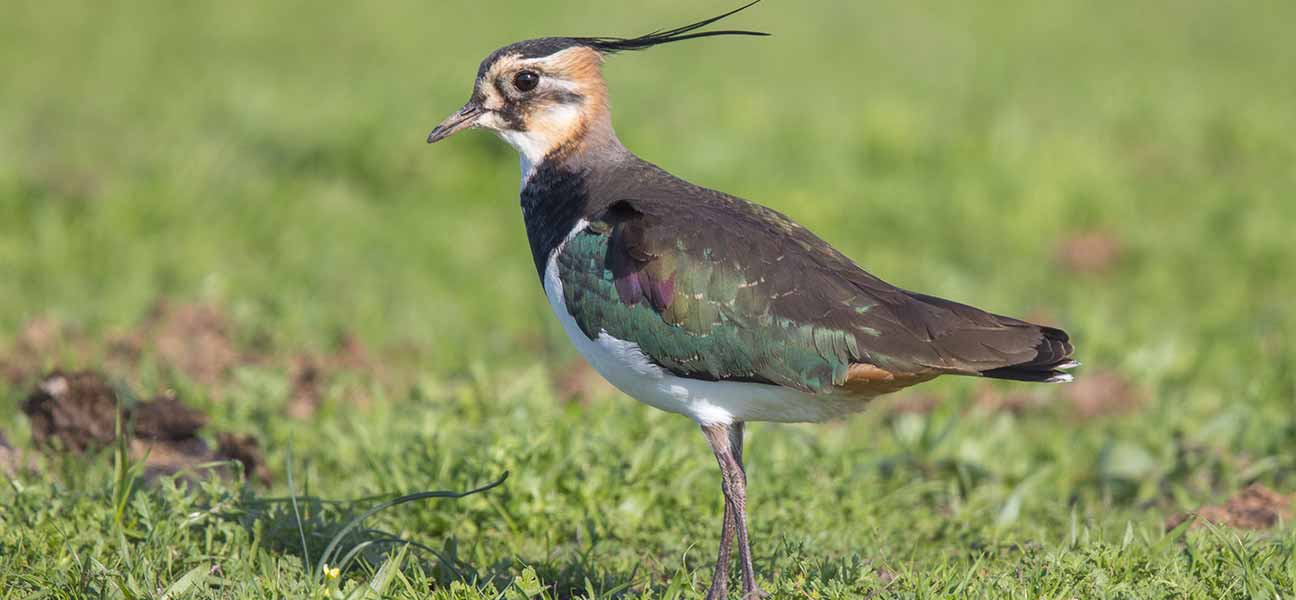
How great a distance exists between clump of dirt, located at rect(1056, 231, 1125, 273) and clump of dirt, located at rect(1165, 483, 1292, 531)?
416 cm

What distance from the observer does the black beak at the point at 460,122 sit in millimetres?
5156

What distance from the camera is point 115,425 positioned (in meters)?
5.83

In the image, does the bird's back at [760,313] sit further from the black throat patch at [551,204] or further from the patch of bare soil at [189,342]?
the patch of bare soil at [189,342]

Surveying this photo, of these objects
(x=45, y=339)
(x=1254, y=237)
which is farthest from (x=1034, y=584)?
(x=1254, y=237)

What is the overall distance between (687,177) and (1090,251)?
9.20 ft

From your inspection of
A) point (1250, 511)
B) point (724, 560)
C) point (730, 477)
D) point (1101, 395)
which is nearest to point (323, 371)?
point (730, 477)

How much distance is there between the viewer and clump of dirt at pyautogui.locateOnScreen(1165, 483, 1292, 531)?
18.0 ft

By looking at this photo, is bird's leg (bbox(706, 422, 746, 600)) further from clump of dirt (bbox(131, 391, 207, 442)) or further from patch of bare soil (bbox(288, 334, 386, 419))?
patch of bare soil (bbox(288, 334, 386, 419))

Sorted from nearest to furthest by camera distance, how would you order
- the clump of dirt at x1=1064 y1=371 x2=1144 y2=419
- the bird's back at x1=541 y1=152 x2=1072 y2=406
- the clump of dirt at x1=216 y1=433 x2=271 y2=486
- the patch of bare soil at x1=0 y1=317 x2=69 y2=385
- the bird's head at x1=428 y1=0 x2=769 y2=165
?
the bird's back at x1=541 y1=152 x2=1072 y2=406, the bird's head at x1=428 y1=0 x2=769 y2=165, the clump of dirt at x1=216 y1=433 x2=271 y2=486, the patch of bare soil at x1=0 y1=317 x2=69 y2=385, the clump of dirt at x1=1064 y1=371 x2=1144 y2=419

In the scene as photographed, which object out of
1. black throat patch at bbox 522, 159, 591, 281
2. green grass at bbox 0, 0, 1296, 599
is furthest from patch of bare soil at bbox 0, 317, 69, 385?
black throat patch at bbox 522, 159, 591, 281

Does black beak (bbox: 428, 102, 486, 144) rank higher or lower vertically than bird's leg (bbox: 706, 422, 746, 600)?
higher

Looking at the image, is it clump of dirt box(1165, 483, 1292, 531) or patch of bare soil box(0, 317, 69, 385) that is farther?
patch of bare soil box(0, 317, 69, 385)

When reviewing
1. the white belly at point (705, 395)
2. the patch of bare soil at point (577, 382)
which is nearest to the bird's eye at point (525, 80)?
the white belly at point (705, 395)

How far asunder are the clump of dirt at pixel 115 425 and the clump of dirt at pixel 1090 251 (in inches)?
234
